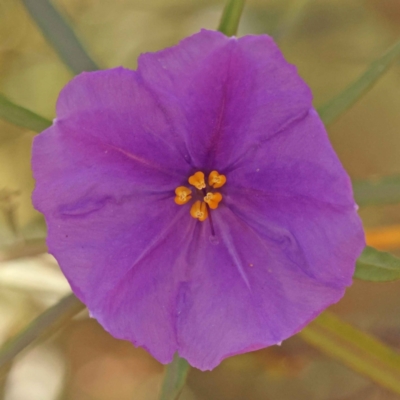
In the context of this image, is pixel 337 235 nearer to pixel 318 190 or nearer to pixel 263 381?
pixel 318 190

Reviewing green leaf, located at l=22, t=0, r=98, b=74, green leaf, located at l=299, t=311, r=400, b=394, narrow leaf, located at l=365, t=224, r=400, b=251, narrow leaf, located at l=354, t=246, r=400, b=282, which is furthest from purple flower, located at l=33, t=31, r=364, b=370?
narrow leaf, located at l=365, t=224, r=400, b=251

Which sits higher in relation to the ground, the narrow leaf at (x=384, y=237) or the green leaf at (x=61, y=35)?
the green leaf at (x=61, y=35)

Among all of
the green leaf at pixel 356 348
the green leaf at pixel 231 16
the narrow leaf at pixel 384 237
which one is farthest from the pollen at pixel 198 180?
the narrow leaf at pixel 384 237

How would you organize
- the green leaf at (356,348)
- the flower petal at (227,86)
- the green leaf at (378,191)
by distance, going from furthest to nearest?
1. the green leaf at (356,348)
2. the green leaf at (378,191)
3. the flower petal at (227,86)

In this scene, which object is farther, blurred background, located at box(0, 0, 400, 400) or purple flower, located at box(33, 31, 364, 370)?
blurred background, located at box(0, 0, 400, 400)

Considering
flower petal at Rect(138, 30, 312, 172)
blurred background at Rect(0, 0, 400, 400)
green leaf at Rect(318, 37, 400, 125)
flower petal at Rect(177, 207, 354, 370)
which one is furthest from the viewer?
blurred background at Rect(0, 0, 400, 400)

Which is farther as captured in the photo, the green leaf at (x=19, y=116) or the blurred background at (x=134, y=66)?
the blurred background at (x=134, y=66)

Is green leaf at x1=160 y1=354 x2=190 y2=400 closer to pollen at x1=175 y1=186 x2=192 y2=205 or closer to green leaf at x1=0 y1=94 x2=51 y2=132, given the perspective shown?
pollen at x1=175 y1=186 x2=192 y2=205

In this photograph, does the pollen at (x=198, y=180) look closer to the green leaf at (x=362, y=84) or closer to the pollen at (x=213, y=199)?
the pollen at (x=213, y=199)
